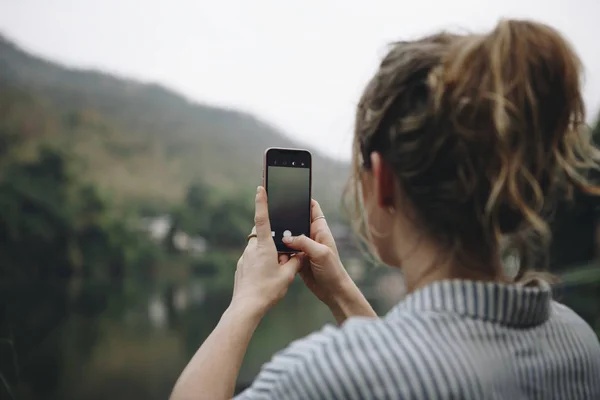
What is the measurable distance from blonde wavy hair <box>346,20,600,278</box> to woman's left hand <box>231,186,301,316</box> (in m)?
0.18

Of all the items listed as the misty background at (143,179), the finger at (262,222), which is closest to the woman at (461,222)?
the finger at (262,222)

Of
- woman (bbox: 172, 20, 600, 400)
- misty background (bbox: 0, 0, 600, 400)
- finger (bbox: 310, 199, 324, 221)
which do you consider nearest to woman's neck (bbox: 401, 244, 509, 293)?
woman (bbox: 172, 20, 600, 400)

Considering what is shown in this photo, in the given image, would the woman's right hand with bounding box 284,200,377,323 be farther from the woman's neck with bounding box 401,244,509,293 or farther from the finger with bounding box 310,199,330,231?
the woman's neck with bounding box 401,244,509,293

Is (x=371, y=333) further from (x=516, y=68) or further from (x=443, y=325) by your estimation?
(x=516, y=68)

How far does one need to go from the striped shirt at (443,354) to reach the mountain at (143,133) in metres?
2.68

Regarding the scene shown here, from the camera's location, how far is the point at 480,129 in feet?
1.28

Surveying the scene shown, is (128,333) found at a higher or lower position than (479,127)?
lower

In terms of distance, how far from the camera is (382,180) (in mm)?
434

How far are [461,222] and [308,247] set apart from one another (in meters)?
0.23

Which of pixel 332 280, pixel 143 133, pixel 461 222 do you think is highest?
pixel 461 222

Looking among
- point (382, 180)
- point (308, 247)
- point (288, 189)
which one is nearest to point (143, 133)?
point (288, 189)

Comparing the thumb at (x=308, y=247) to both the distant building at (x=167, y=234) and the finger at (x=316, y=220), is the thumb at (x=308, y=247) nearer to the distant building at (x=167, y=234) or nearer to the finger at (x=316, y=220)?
the finger at (x=316, y=220)

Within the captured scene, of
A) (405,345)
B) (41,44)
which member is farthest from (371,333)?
(41,44)

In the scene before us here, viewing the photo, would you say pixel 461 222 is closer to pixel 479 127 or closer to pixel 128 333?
pixel 479 127
